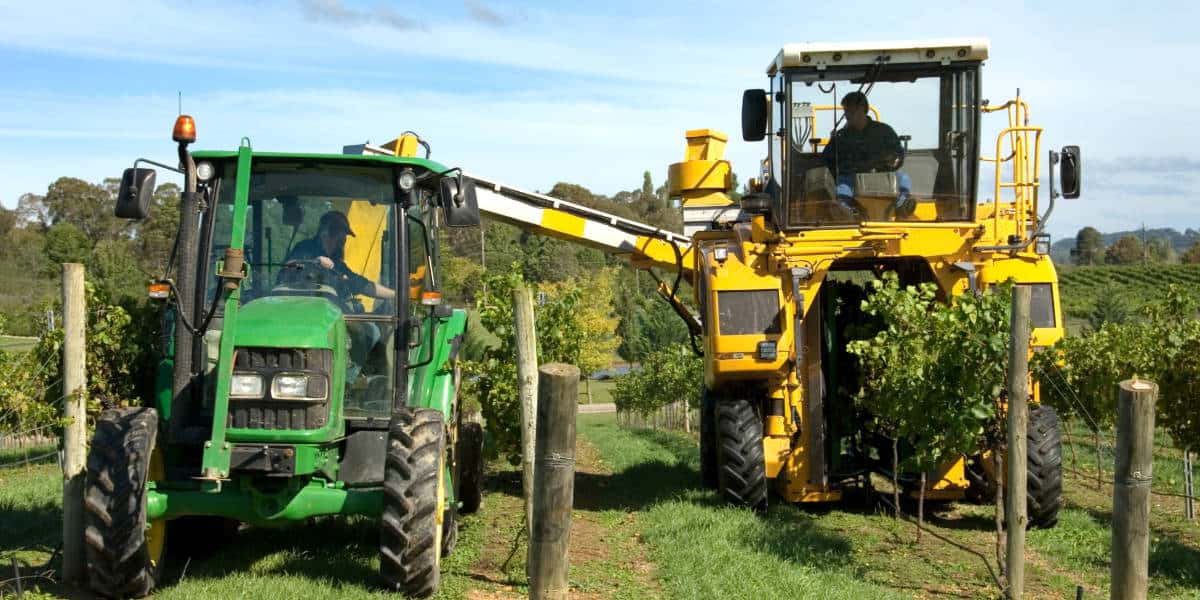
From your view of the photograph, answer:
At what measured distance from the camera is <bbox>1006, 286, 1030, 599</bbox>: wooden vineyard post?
313 inches

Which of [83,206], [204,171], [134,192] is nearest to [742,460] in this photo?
[204,171]

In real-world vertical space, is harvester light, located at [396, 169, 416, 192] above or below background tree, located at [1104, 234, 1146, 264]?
below

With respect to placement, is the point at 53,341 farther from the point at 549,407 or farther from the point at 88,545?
the point at 549,407

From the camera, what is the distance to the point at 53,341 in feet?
30.8

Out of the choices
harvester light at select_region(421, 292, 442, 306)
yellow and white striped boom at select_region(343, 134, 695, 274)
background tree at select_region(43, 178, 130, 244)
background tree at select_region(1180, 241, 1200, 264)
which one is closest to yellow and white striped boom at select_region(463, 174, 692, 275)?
yellow and white striped boom at select_region(343, 134, 695, 274)

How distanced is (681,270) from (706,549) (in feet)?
16.3

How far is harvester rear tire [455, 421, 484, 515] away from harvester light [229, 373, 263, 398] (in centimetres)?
334

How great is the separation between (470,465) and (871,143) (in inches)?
188

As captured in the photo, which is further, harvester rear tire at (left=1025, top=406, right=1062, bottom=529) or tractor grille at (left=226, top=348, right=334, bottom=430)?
→ harvester rear tire at (left=1025, top=406, right=1062, bottom=529)

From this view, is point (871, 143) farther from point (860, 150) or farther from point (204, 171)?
point (204, 171)

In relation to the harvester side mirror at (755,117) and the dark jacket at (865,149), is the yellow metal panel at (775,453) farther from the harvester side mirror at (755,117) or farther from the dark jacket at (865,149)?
the harvester side mirror at (755,117)

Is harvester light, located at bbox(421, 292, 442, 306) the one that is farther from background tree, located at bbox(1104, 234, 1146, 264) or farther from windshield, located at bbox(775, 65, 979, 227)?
background tree, located at bbox(1104, 234, 1146, 264)

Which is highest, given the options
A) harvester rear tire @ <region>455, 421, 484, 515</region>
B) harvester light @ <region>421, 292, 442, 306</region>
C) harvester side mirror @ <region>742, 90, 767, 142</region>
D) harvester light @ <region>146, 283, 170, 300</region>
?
harvester side mirror @ <region>742, 90, 767, 142</region>

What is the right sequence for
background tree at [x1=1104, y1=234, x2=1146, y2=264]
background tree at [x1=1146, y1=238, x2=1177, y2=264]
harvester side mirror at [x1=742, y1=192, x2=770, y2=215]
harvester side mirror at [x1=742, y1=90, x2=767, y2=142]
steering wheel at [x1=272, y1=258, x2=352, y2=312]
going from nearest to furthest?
steering wheel at [x1=272, y1=258, x2=352, y2=312] < harvester side mirror at [x1=742, y1=90, x2=767, y2=142] < harvester side mirror at [x1=742, y1=192, x2=770, y2=215] < background tree at [x1=1146, y1=238, x2=1177, y2=264] < background tree at [x1=1104, y1=234, x2=1146, y2=264]
